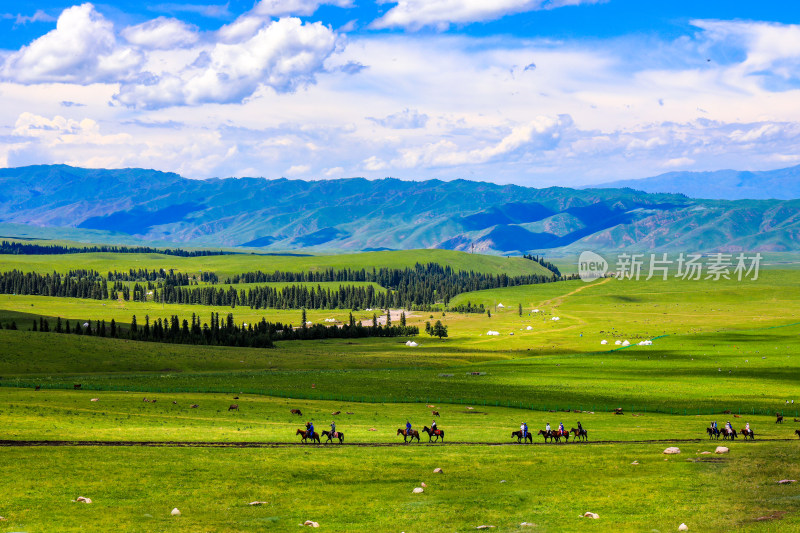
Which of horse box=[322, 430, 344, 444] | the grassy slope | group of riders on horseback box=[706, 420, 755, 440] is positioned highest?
horse box=[322, 430, 344, 444]

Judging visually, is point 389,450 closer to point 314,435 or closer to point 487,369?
point 314,435

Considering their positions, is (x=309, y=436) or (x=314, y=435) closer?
(x=314, y=435)

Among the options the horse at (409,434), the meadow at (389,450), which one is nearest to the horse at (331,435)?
the meadow at (389,450)

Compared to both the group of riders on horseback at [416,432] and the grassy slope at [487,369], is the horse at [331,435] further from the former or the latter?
the grassy slope at [487,369]

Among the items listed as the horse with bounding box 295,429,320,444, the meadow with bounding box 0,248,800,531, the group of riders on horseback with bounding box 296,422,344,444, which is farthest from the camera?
the group of riders on horseback with bounding box 296,422,344,444

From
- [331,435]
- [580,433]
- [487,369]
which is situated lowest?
[487,369]

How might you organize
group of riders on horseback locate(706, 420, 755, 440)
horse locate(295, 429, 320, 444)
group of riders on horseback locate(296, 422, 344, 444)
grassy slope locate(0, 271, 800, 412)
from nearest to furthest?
horse locate(295, 429, 320, 444) < group of riders on horseback locate(296, 422, 344, 444) < group of riders on horseback locate(706, 420, 755, 440) < grassy slope locate(0, 271, 800, 412)

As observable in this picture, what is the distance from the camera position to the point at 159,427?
57438 millimetres

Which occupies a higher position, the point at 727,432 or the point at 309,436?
the point at 309,436

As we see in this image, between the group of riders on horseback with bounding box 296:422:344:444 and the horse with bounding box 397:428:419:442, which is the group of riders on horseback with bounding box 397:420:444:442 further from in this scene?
the group of riders on horseback with bounding box 296:422:344:444

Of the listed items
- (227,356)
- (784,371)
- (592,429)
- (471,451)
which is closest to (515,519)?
(471,451)

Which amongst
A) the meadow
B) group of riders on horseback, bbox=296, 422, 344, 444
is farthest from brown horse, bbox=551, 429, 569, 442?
group of riders on horseback, bbox=296, 422, 344, 444

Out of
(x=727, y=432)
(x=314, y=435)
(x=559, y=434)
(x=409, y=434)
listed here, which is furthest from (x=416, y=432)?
(x=727, y=432)

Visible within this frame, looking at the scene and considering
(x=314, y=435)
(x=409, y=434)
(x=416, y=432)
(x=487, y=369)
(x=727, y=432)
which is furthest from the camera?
(x=487, y=369)
